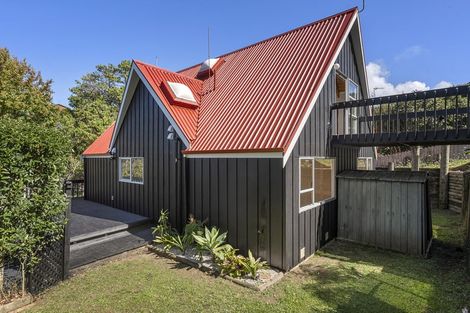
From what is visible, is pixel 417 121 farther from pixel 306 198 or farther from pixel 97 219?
pixel 97 219

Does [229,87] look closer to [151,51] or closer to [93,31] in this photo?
[151,51]

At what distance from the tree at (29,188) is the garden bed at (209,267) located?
8.47ft

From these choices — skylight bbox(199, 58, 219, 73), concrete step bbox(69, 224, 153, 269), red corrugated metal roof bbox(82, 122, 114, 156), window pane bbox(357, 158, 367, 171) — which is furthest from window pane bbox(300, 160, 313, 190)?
Answer: red corrugated metal roof bbox(82, 122, 114, 156)

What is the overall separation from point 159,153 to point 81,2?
6876 millimetres

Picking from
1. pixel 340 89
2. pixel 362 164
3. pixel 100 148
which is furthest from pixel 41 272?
pixel 362 164

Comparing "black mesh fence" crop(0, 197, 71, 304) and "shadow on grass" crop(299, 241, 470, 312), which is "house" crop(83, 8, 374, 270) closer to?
"shadow on grass" crop(299, 241, 470, 312)

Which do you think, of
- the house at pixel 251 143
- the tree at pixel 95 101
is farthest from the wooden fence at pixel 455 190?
the tree at pixel 95 101

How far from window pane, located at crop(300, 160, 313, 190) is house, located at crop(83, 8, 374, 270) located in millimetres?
45

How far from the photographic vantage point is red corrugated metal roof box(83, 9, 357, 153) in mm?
6207

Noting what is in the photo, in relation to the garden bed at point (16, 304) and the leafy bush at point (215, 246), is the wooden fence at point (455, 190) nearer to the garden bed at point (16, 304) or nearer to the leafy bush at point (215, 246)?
the leafy bush at point (215, 246)

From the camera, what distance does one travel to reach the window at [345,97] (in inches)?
326

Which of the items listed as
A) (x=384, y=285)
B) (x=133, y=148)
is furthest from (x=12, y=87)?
(x=384, y=285)

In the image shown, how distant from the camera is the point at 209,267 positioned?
18.7 ft

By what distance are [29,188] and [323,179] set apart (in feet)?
22.9
